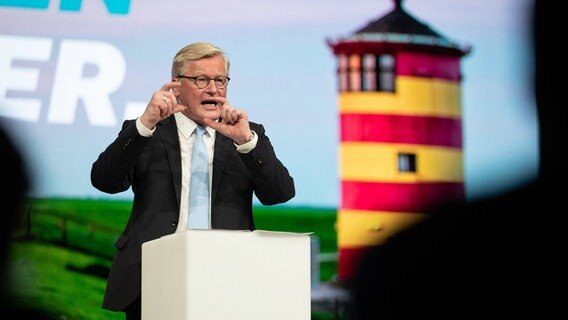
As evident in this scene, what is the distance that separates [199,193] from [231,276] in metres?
0.59

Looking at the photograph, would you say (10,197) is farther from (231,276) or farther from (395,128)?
(231,276)

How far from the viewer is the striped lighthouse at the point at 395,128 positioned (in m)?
4.57

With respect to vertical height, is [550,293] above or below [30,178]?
below

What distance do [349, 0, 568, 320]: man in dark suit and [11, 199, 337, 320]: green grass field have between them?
22 centimetres

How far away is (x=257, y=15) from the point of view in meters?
4.63

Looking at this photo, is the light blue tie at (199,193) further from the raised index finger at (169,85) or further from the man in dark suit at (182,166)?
the raised index finger at (169,85)

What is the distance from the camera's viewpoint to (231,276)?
2.70m

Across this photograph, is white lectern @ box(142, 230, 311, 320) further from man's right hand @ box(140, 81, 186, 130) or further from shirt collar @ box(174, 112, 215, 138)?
shirt collar @ box(174, 112, 215, 138)

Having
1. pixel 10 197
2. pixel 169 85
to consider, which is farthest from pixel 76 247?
pixel 169 85

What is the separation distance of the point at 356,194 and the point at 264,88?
558 millimetres

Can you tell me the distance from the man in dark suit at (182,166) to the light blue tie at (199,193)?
0.01 m

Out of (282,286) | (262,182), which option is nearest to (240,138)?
(262,182)

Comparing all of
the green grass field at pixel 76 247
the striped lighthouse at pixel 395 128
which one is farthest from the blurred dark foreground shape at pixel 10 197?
the striped lighthouse at pixel 395 128

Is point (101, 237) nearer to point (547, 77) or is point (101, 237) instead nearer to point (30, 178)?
point (30, 178)
